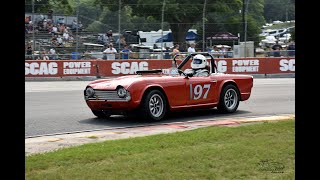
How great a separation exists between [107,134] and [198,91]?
3.15 meters

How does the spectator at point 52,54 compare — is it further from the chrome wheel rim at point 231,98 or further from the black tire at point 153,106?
the black tire at point 153,106

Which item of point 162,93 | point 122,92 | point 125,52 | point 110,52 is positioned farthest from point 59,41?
point 122,92

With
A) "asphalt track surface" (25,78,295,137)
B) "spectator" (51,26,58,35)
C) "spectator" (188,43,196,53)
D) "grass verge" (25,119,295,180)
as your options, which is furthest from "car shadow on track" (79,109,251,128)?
"spectator" (51,26,58,35)

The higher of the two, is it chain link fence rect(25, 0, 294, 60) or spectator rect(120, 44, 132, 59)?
chain link fence rect(25, 0, 294, 60)

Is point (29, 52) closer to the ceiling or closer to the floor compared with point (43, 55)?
closer to the ceiling

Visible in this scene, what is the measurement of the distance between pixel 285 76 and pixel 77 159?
2330 cm

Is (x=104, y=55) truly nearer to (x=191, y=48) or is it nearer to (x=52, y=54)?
(x=52, y=54)

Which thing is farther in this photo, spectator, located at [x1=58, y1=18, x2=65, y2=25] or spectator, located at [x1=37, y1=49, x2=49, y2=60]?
spectator, located at [x1=58, y1=18, x2=65, y2=25]

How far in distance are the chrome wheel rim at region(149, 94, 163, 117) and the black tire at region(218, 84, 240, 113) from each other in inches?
69.6

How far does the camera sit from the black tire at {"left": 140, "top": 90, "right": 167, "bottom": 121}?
10.3 metres

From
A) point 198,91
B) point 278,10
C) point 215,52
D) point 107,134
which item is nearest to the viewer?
point 107,134

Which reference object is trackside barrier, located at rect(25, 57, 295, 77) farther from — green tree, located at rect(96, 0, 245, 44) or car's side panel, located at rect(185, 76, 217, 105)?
car's side panel, located at rect(185, 76, 217, 105)

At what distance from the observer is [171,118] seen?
11.1 m

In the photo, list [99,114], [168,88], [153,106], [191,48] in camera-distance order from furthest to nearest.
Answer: [191,48] < [99,114] < [168,88] < [153,106]
